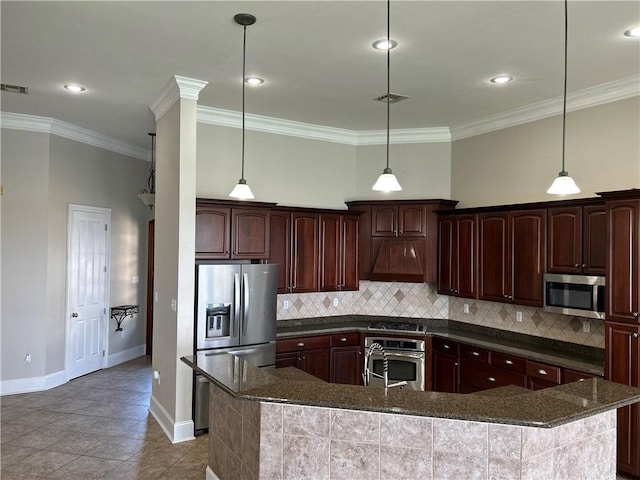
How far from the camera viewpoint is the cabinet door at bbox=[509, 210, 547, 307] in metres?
4.75

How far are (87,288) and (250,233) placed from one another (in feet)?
10.2

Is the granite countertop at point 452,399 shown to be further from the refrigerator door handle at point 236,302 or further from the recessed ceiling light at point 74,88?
the recessed ceiling light at point 74,88

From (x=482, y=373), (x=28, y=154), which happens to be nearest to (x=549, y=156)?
(x=482, y=373)

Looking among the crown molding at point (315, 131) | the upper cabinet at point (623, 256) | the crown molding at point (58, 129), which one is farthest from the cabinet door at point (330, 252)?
the crown molding at point (58, 129)

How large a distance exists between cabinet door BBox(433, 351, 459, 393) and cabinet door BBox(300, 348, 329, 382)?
1203mm

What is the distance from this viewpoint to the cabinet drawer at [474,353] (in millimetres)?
4973

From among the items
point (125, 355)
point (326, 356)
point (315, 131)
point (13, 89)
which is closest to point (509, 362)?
point (326, 356)

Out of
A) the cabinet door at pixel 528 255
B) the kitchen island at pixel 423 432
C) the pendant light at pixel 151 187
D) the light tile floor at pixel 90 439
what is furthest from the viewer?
the pendant light at pixel 151 187

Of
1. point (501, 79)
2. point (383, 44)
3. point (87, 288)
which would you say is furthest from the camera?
point (87, 288)

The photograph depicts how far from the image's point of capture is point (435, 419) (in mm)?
2367

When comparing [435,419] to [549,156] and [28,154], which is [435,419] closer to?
[549,156]

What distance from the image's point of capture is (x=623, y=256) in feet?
12.5

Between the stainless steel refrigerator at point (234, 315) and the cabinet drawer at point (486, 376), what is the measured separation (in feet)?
6.55

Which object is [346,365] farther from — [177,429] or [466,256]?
[177,429]
